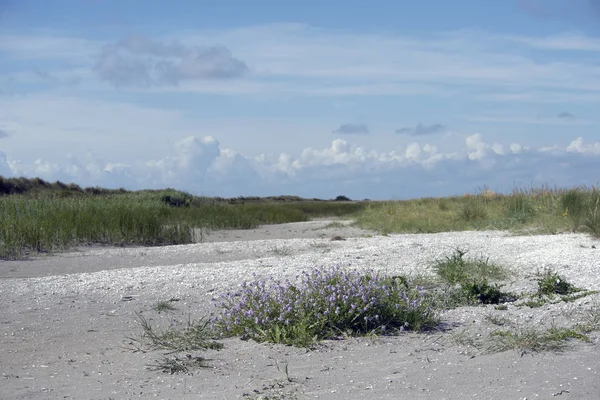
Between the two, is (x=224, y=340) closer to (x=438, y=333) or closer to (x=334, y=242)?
(x=438, y=333)

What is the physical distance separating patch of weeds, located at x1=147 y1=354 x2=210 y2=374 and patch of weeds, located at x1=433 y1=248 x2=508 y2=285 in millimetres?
3834

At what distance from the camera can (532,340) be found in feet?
18.2

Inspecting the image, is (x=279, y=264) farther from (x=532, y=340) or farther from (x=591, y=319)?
(x=532, y=340)

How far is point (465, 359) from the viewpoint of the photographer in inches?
215

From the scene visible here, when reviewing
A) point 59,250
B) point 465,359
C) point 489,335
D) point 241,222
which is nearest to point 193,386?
point 465,359

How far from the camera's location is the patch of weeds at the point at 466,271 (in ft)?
28.0

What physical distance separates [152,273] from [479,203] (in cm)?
1622

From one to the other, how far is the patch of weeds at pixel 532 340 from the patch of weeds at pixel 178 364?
2.29 metres

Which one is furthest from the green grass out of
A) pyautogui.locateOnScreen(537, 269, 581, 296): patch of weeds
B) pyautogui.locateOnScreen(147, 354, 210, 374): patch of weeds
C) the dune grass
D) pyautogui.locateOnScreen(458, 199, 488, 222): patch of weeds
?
pyautogui.locateOnScreen(537, 269, 581, 296): patch of weeds

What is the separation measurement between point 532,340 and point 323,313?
1807 millimetres

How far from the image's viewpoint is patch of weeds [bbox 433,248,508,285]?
855 centimetres

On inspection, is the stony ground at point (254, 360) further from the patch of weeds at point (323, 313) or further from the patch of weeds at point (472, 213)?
the patch of weeds at point (472, 213)

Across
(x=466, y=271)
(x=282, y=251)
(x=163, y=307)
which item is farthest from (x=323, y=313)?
(x=282, y=251)

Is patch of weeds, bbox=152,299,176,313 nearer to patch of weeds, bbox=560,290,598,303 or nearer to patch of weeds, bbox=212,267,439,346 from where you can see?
patch of weeds, bbox=212,267,439,346
